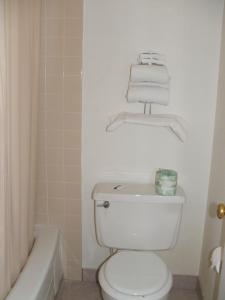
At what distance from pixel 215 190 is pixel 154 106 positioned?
0.59 metres

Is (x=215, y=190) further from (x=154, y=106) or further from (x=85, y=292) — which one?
(x=85, y=292)

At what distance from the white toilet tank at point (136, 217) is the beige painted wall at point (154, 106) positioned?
0.58ft

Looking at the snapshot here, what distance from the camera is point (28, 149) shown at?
4.63 feet

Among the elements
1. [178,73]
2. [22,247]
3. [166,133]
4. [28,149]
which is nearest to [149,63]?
[178,73]

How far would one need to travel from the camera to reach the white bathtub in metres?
1.26

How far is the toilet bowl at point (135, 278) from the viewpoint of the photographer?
1.29 metres

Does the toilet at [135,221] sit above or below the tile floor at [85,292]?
above

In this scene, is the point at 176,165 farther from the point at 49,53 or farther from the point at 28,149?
the point at 49,53

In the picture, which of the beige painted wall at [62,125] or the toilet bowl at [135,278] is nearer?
the toilet bowl at [135,278]

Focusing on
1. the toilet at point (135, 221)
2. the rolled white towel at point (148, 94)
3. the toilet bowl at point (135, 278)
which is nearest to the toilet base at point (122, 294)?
the toilet bowl at point (135, 278)

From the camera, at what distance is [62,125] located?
67.1 inches

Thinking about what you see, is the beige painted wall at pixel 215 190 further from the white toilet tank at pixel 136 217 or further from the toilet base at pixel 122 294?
the toilet base at pixel 122 294

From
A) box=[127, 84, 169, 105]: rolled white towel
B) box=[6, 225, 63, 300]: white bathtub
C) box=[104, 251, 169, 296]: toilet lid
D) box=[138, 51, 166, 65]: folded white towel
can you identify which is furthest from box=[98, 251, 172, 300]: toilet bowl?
box=[138, 51, 166, 65]: folded white towel

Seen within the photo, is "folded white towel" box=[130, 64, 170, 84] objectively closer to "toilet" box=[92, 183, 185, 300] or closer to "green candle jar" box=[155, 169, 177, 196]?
"green candle jar" box=[155, 169, 177, 196]
